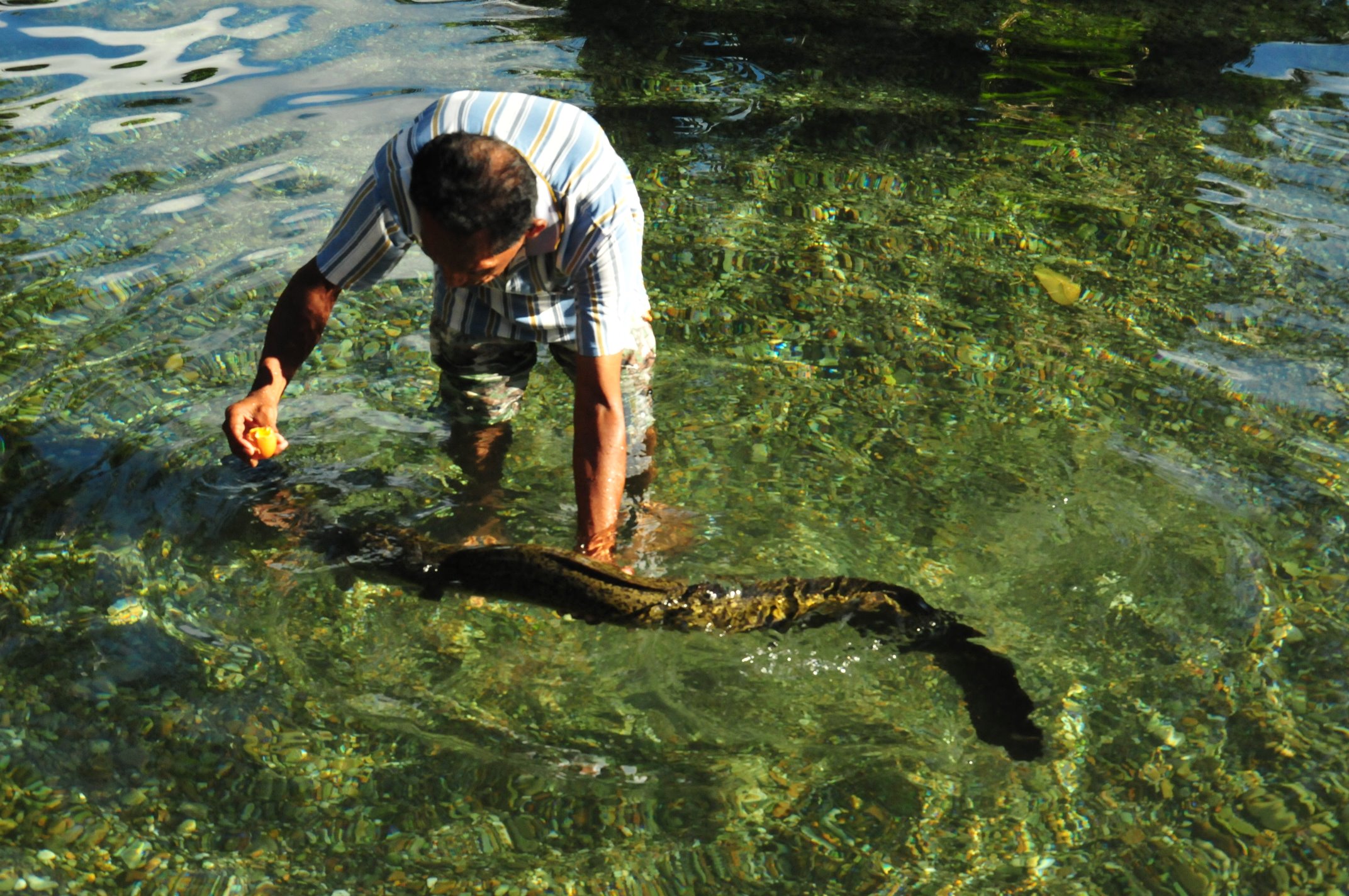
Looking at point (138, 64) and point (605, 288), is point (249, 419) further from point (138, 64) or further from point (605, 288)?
point (138, 64)

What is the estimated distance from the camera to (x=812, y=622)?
433 centimetres

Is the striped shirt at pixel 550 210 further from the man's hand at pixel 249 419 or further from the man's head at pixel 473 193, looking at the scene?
the man's hand at pixel 249 419

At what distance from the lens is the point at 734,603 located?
4.16m

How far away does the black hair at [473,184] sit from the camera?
3.32 m

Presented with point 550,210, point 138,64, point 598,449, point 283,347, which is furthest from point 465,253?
point 138,64

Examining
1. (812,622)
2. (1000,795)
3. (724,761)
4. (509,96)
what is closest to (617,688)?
(724,761)

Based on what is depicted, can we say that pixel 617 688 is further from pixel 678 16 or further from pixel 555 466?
pixel 678 16

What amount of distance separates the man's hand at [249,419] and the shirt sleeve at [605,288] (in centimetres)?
117

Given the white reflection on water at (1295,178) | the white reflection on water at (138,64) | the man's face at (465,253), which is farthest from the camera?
the white reflection on water at (138,64)

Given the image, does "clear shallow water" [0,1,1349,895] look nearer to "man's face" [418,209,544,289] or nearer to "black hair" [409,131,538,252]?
"man's face" [418,209,544,289]

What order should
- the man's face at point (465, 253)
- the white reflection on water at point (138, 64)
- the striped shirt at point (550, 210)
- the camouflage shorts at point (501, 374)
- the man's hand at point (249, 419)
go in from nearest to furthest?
the man's face at point (465, 253) < the striped shirt at point (550, 210) < the man's hand at point (249, 419) < the camouflage shorts at point (501, 374) < the white reflection on water at point (138, 64)

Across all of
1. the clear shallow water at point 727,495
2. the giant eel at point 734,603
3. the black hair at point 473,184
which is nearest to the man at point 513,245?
the black hair at point 473,184

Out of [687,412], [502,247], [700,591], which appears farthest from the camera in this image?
[687,412]

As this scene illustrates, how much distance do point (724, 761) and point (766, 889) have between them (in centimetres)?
52
